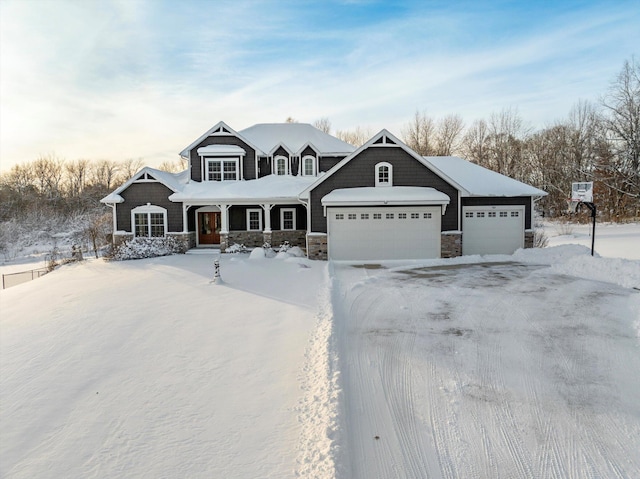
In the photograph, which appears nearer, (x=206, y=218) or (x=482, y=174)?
(x=482, y=174)

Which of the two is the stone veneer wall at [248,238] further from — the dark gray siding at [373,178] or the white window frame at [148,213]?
the dark gray siding at [373,178]

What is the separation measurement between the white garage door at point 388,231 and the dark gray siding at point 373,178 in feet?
2.31

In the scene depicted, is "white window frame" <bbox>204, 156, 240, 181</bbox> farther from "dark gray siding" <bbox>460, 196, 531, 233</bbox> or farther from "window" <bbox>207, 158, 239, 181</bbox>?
"dark gray siding" <bbox>460, 196, 531, 233</bbox>

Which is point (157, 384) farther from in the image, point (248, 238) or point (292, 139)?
point (292, 139)

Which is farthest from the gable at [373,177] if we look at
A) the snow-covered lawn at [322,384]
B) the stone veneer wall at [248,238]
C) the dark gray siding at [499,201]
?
the snow-covered lawn at [322,384]

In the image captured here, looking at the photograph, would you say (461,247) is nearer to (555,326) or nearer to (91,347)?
(555,326)

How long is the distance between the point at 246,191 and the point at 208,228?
359cm

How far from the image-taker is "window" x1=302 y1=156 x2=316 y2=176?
77.1ft

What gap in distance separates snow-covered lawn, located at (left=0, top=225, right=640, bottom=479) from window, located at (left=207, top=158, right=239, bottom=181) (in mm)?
12477

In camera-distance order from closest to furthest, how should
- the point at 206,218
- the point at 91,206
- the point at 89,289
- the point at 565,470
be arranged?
the point at 565,470 < the point at 89,289 < the point at 206,218 < the point at 91,206

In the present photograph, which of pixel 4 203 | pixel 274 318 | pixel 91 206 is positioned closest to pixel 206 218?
pixel 274 318

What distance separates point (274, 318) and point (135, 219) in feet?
49.4

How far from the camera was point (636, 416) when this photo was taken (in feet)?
14.6

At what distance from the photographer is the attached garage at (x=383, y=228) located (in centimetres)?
1662
